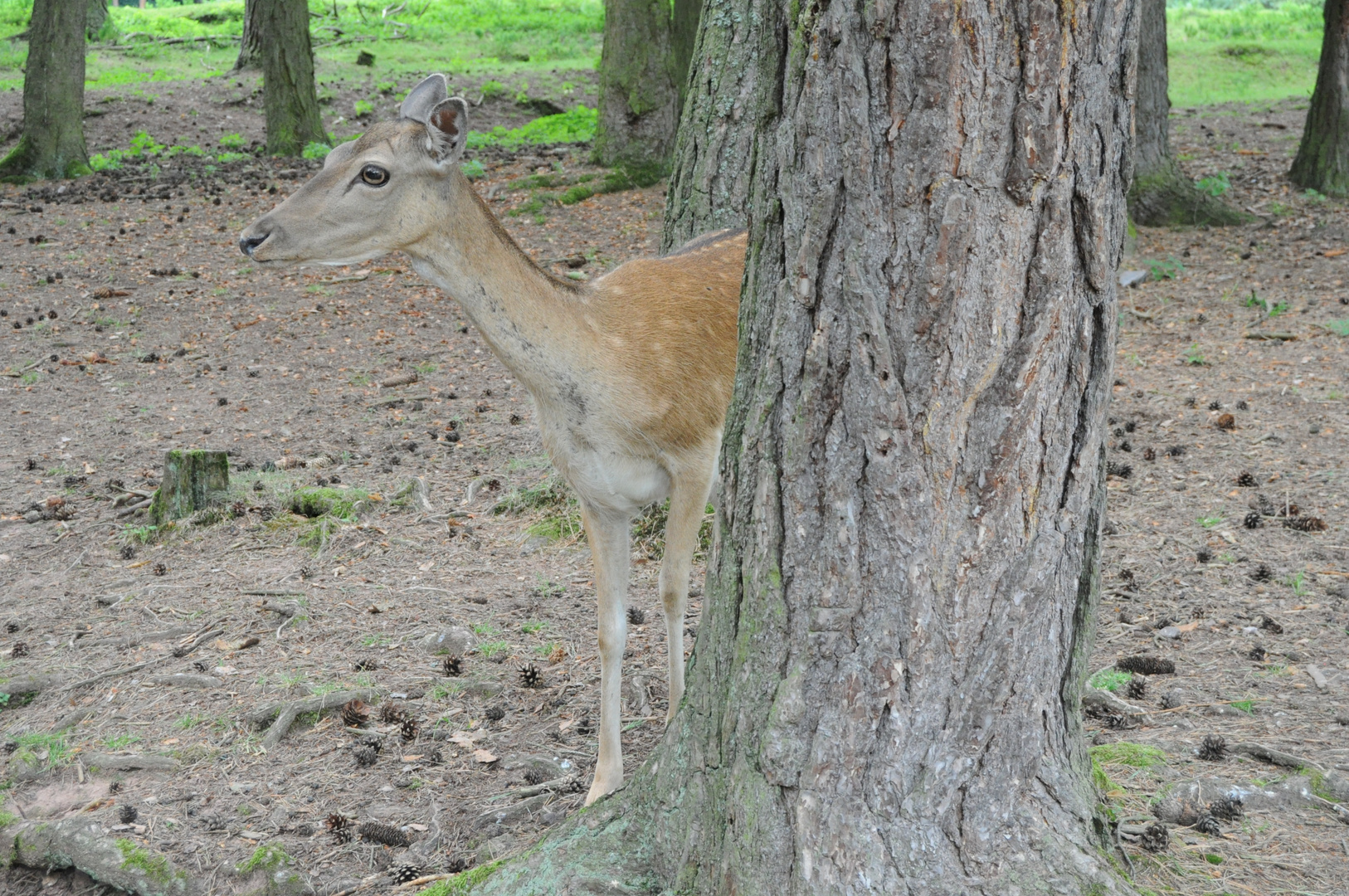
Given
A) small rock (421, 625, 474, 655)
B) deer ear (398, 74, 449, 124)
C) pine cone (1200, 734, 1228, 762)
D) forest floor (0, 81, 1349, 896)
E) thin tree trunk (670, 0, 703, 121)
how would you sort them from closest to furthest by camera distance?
pine cone (1200, 734, 1228, 762)
forest floor (0, 81, 1349, 896)
deer ear (398, 74, 449, 124)
small rock (421, 625, 474, 655)
thin tree trunk (670, 0, 703, 121)

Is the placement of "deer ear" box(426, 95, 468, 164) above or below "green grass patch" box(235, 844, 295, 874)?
above

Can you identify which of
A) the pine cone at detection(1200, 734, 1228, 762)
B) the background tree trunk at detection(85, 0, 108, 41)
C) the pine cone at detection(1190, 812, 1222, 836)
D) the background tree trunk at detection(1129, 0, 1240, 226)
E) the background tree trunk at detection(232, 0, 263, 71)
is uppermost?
the background tree trunk at detection(85, 0, 108, 41)

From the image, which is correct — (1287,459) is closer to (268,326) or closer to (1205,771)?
(1205,771)

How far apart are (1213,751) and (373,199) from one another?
132 inches

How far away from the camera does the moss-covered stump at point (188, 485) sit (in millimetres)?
6578

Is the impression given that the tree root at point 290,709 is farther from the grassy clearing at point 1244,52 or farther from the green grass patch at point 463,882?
the grassy clearing at point 1244,52

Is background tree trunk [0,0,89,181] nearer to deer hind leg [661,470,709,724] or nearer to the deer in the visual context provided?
the deer

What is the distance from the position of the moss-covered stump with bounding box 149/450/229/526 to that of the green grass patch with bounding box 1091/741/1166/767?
4.93 metres

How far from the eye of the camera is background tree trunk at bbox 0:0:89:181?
1516cm

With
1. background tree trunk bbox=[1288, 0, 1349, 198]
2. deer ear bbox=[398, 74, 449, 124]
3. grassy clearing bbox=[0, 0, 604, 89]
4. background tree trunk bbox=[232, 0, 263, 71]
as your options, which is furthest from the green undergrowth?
deer ear bbox=[398, 74, 449, 124]

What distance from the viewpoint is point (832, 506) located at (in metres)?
2.57

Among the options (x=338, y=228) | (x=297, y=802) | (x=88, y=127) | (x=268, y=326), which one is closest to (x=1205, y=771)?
(x=297, y=802)

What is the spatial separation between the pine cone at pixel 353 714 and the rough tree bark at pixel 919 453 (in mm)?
2176

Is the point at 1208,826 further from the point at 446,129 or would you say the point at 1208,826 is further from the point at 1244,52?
the point at 1244,52
